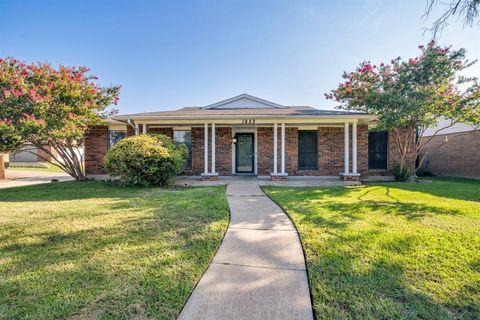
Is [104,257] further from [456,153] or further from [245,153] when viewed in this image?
[456,153]

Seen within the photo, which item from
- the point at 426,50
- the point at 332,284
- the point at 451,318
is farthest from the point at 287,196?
the point at 426,50

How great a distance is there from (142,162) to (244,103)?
6.96m

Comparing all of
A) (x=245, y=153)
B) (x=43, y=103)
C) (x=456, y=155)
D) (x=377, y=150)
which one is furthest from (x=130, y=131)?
(x=456, y=155)

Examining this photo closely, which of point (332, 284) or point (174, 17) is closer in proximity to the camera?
point (332, 284)

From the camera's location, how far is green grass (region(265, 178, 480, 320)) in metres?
2.11

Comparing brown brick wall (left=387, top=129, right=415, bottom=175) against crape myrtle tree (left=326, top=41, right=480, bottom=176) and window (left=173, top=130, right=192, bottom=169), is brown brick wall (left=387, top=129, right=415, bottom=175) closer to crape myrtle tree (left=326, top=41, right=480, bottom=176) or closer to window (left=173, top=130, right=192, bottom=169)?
crape myrtle tree (left=326, top=41, right=480, bottom=176)

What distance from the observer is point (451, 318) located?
1.96m

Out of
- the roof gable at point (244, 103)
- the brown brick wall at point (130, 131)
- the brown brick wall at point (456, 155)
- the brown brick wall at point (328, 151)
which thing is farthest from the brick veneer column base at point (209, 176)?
the brown brick wall at point (456, 155)

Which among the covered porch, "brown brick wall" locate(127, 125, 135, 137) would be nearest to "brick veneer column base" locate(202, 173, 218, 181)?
the covered porch

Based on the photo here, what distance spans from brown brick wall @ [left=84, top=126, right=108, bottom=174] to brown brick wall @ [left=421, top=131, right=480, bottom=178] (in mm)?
18330

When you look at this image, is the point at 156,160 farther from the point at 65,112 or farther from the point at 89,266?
the point at 89,266

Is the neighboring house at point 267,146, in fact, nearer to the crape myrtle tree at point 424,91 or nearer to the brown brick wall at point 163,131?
the brown brick wall at point 163,131

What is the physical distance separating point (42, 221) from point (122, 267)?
296 centimetres

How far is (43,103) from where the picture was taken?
318 inches
